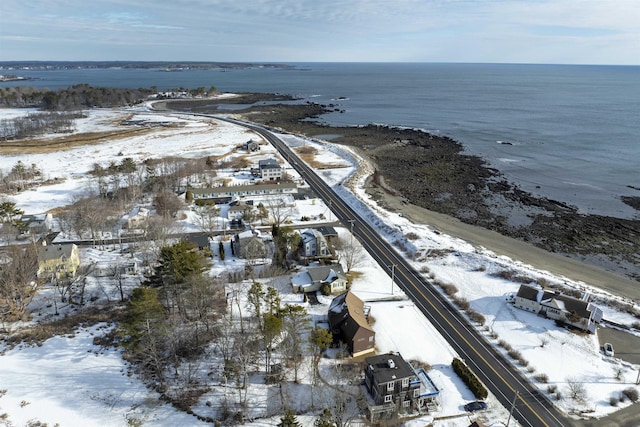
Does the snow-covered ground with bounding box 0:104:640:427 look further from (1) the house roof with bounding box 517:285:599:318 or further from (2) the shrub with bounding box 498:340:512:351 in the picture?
(1) the house roof with bounding box 517:285:599:318

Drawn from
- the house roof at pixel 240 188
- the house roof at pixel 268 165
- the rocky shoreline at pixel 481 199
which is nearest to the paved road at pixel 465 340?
the house roof at pixel 240 188

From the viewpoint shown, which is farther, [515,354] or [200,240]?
[200,240]

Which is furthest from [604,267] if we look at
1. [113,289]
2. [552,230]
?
[113,289]

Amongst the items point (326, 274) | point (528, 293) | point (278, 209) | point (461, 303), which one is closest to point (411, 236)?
point (461, 303)

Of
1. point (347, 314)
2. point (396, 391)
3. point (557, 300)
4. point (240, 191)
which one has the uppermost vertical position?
point (240, 191)

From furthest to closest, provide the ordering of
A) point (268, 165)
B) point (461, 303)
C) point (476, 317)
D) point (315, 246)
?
point (268, 165) < point (315, 246) < point (461, 303) < point (476, 317)

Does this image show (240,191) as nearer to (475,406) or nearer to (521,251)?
(521,251)
